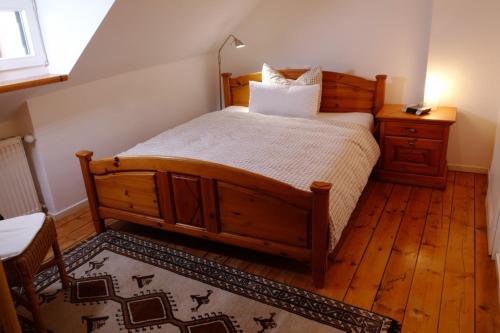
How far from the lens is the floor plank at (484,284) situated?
1.87 metres

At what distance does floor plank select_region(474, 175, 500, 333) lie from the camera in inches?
73.5

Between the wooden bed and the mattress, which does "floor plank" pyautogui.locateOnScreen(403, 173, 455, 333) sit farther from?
Result: the mattress

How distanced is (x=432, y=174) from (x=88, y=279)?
2.63 meters

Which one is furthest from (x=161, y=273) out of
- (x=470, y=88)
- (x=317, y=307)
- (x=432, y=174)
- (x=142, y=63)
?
(x=470, y=88)

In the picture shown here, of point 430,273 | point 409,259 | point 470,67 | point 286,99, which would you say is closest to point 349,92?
point 286,99

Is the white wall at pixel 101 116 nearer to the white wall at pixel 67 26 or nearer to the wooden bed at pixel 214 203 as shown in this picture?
the white wall at pixel 67 26

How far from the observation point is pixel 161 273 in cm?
230

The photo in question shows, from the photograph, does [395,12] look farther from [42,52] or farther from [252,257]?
[42,52]

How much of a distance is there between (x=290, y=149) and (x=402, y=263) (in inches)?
38.7

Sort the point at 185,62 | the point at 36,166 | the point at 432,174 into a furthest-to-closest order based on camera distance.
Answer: the point at 185,62 → the point at 432,174 → the point at 36,166

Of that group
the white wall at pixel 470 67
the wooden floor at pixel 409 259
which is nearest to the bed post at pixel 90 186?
the wooden floor at pixel 409 259

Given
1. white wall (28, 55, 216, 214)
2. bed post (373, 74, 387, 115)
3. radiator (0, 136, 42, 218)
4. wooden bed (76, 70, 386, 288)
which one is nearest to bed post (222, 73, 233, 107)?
white wall (28, 55, 216, 214)

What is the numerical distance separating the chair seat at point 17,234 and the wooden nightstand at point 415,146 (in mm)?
2560

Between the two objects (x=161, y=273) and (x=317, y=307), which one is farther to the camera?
(x=161, y=273)
